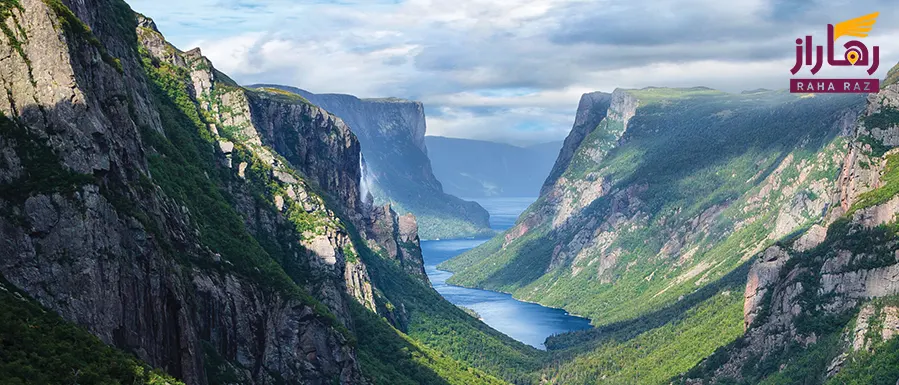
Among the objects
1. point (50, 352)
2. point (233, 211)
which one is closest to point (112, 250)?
point (50, 352)

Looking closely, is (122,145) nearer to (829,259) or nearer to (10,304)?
(10,304)

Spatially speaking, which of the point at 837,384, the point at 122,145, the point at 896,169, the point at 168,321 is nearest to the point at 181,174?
the point at 122,145

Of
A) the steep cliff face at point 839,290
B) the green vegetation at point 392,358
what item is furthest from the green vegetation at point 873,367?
the green vegetation at point 392,358

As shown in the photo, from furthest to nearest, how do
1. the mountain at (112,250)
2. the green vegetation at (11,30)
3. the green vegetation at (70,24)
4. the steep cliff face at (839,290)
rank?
the steep cliff face at (839,290)
the green vegetation at (70,24)
the green vegetation at (11,30)
the mountain at (112,250)

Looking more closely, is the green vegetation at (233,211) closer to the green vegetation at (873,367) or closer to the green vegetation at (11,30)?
the green vegetation at (11,30)

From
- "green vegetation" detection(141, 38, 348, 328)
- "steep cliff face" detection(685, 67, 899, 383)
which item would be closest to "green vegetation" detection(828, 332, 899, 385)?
"steep cliff face" detection(685, 67, 899, 383)

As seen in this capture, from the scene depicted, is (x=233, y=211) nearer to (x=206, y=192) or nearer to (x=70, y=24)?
(x=206, y=192)
